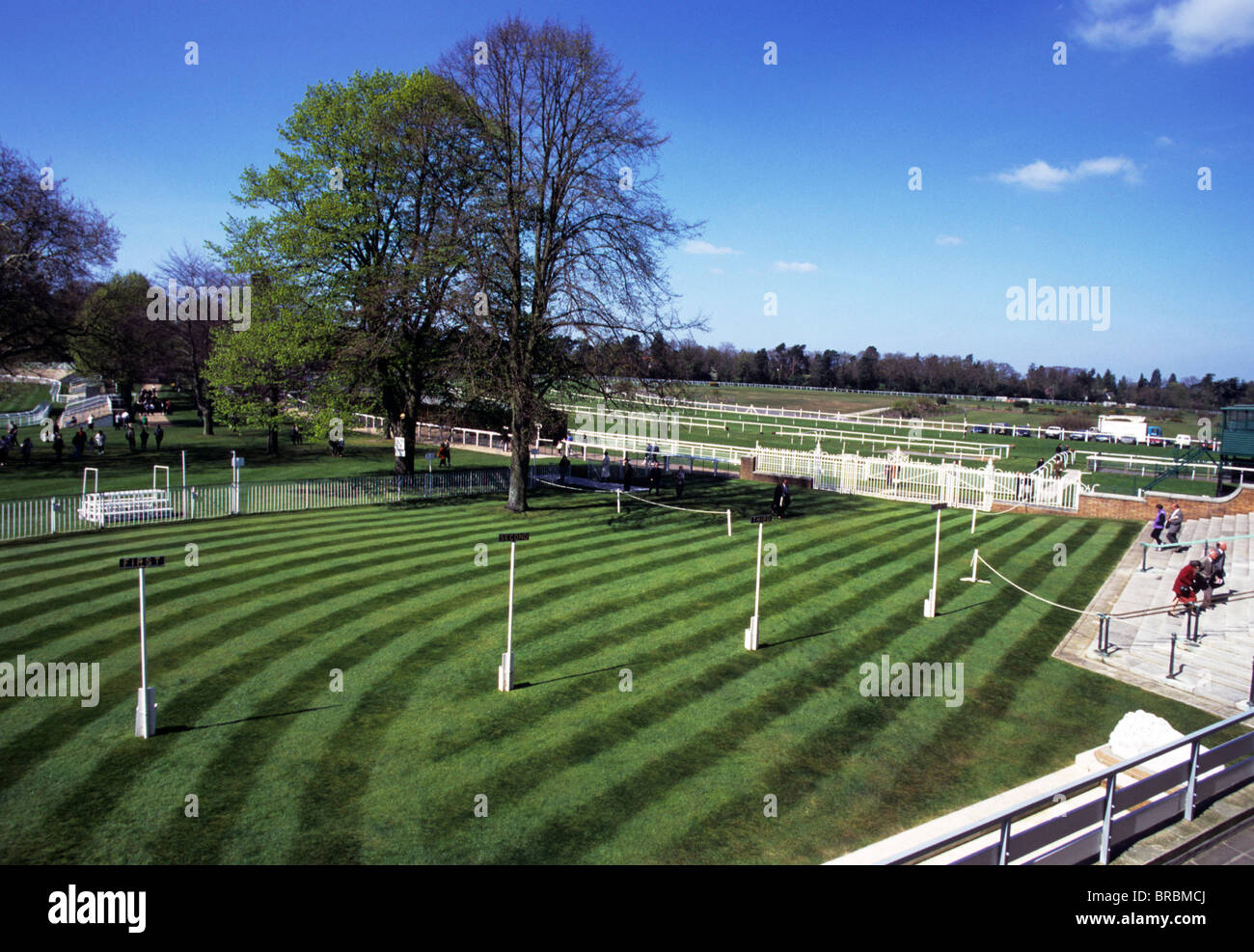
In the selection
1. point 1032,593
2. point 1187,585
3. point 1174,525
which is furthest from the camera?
point 1174,525

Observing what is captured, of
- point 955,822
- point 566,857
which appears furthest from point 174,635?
point 955,822

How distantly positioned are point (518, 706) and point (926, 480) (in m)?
23.7

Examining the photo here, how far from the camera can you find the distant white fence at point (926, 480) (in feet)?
91.9

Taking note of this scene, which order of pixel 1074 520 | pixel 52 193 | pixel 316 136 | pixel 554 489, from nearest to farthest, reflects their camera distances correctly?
pixel 1074 520 < pixel 316 136 < pixel 554 489 < pixel 52 193

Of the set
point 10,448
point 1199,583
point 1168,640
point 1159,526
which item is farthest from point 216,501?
point 1159,526

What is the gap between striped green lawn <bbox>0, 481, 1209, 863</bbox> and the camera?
27.1ft

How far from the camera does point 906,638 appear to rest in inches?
575

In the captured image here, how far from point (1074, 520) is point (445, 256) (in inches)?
905

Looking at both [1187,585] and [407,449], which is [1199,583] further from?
[407,449]

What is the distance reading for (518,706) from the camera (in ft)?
37.0

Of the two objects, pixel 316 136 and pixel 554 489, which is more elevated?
pixel 316 136

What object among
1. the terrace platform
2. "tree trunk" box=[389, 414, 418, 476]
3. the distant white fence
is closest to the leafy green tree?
"tree trunk" box=[389, 414, 418, 476]

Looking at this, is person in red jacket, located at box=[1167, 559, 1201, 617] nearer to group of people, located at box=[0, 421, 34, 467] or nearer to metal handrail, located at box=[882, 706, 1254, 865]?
metal handrail, located at box=[882, 706, 1254, 865]
